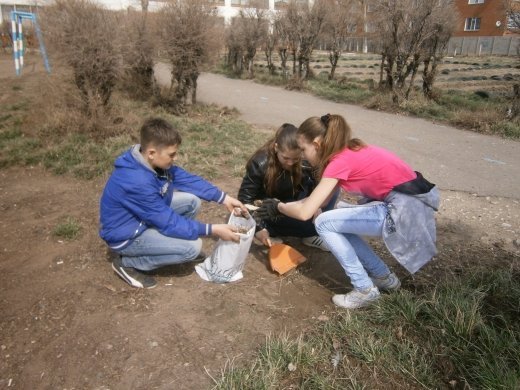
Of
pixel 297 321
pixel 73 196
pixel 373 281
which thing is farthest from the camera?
pixel 73 196

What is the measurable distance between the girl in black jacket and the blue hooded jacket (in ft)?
2.23

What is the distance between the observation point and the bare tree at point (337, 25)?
13.4 meters

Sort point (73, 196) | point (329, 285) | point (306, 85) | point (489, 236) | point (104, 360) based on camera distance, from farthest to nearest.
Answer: point (306, 85)
point (73, 196)
point (489, 236)
point (329, 285)
point (104, 360)

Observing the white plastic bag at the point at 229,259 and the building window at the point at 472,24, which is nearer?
the white plastic bag at the point at 229,259

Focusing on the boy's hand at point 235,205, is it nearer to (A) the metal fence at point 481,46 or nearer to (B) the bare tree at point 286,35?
(B) the bare tree at point 286,35

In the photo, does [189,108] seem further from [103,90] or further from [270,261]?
[270,261]

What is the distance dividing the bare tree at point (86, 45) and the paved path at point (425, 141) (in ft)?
8.85

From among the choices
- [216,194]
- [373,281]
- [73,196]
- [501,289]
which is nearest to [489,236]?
[501,289]

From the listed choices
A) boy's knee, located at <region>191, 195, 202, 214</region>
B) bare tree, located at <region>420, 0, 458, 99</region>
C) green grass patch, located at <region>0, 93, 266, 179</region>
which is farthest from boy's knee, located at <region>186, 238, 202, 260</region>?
bare tree, located at <region>420, 0, 458, 99</region>

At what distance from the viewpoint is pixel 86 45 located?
20.3 ft

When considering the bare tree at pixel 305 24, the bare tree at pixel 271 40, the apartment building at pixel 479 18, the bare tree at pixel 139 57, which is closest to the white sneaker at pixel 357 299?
the bare tree at pixel 139 57

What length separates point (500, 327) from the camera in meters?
2.13

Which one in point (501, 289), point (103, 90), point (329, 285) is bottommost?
point (329, 285)

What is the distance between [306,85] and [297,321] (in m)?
11.1
